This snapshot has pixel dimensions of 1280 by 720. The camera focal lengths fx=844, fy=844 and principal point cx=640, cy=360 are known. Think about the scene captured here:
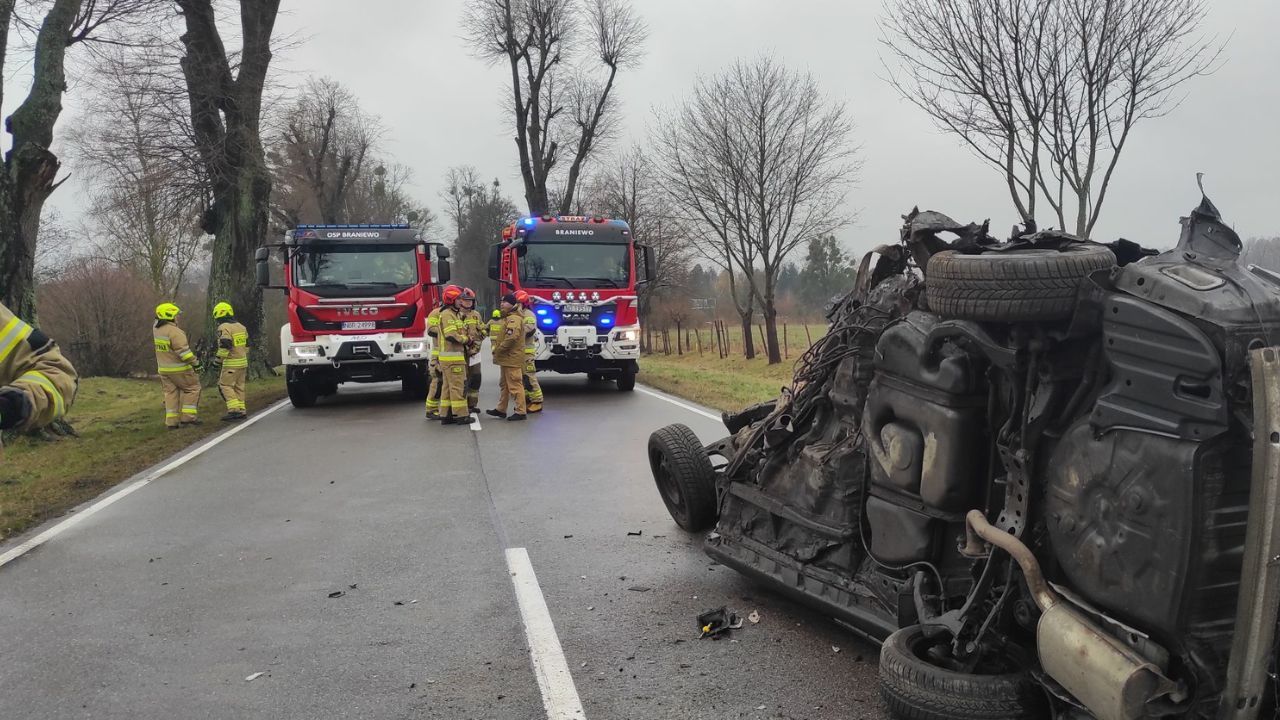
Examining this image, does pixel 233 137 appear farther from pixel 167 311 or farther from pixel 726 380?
pixel 726 380

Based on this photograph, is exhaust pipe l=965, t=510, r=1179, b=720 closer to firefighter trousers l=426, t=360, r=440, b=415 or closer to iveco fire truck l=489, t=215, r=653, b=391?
firefighter trousers l=426, t=360, r=440, b=415

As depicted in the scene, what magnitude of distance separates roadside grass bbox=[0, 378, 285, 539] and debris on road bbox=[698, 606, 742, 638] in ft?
10.6

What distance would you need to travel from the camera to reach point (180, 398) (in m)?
12.3

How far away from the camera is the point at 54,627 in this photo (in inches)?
165

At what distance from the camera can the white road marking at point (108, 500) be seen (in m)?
5.64

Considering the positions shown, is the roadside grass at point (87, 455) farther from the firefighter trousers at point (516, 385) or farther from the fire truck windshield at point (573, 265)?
the fire truck windshield at point (573, 265)

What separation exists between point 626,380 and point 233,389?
21.3 ft

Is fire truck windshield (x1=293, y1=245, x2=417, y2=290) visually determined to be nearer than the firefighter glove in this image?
No

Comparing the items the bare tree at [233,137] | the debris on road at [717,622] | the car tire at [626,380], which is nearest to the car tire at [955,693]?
the debris on road at [717,622]

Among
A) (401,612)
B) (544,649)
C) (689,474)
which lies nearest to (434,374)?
(689,474)

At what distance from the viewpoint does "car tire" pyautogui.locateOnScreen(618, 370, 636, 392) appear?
15297 millimetres

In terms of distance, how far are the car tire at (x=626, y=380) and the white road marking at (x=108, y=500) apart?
251 inches

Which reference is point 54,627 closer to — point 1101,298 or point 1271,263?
point 1101,298

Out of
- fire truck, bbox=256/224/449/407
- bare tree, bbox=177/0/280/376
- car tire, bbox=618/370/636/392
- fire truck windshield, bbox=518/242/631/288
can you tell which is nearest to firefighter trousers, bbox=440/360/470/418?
fire truck, bbox=256/224/449/407
